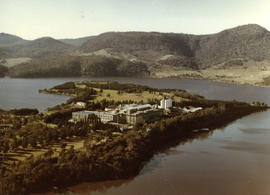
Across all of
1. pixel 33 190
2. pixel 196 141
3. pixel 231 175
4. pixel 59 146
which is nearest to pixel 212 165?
pixel 231 175

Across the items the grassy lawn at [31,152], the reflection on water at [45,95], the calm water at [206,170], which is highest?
the reflection on water at [45,95]

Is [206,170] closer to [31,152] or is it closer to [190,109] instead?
A: [31,152]

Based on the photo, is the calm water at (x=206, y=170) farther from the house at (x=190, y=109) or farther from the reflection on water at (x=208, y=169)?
the house at (x=190, y=109)

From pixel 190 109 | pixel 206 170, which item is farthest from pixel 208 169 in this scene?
pixel 190 109

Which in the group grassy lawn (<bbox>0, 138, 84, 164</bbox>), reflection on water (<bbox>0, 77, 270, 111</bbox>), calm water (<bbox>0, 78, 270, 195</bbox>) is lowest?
calm water (<bbox>0, 78, 270, 195</bbox>)

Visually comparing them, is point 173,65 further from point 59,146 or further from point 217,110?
point 59,146

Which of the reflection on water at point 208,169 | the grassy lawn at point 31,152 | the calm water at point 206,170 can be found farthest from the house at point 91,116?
the grassy lawn at point 31,152

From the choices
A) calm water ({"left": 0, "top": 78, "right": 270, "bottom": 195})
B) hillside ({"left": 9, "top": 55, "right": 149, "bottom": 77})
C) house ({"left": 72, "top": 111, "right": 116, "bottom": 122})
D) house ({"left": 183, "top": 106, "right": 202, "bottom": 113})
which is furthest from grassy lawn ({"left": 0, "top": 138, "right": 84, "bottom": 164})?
hillside ({"left": 9, "top": 55, "right": 149, "bottom": 77})

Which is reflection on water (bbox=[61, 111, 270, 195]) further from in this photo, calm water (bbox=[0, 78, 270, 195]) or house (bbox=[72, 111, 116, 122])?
house (bbox=[72, 111, 116, 122])

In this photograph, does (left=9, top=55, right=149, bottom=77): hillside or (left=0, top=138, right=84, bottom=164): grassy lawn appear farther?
(left=9, top=55, right=149, bottom=77): hillside

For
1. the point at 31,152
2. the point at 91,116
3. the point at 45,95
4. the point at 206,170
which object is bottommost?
the point at 206,170

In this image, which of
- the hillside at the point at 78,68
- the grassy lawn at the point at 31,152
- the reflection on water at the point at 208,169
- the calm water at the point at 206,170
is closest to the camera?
the calm water at the point at 206,170
